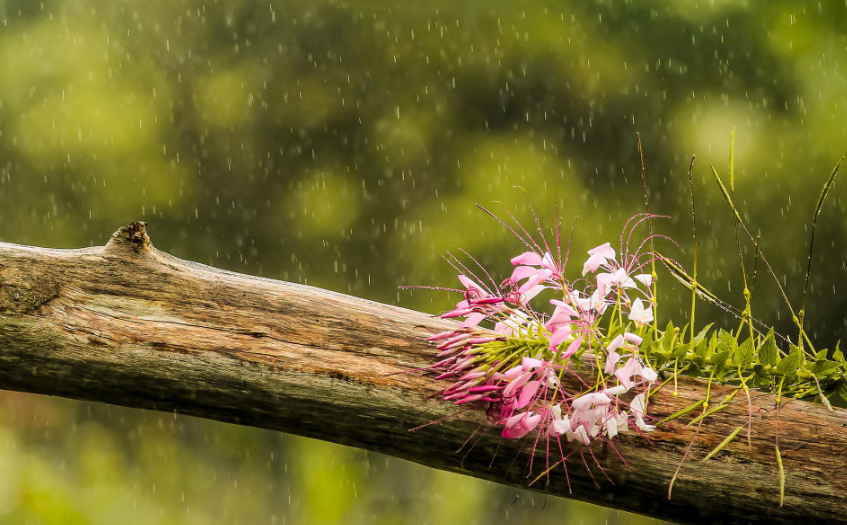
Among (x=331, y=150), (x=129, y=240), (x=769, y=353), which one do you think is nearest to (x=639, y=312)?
(x=769, y=353)

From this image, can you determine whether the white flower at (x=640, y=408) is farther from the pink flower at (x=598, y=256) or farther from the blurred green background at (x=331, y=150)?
the blurred green background at (x=331, y=150)

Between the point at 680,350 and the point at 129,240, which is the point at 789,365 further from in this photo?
the point at 129,240

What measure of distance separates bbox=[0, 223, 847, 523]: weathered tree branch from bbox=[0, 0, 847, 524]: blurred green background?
222 cm

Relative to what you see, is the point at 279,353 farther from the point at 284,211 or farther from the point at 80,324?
the point at 284,211

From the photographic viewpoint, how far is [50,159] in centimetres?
332

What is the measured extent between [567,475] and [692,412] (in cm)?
17

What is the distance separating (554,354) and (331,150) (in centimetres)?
274

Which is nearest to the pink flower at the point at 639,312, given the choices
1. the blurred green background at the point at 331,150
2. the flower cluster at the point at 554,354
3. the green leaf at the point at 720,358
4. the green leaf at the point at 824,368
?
the flower cluster at the point at 554,354

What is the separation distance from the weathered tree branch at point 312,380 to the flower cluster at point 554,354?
0.04 meters

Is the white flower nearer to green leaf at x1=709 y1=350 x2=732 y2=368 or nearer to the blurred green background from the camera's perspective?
green leaf at x1=709 y1=350 x2=732 y2=368

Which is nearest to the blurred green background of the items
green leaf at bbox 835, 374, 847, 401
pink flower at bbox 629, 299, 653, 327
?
green leaf at bbox 835, 374, 847, 401

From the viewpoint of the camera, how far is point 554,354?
2.65 feet

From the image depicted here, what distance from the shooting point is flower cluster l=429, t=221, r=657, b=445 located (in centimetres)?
79

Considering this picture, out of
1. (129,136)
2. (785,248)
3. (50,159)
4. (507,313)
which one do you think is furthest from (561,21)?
(507,313)
